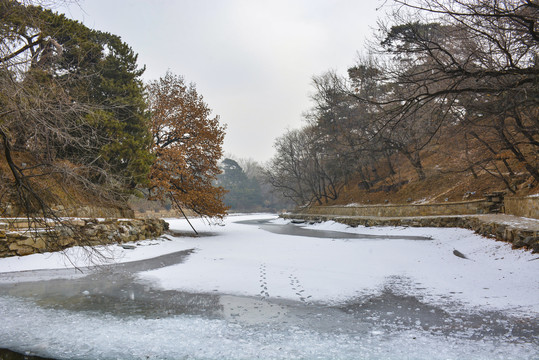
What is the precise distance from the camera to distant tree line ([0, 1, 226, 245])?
420cm

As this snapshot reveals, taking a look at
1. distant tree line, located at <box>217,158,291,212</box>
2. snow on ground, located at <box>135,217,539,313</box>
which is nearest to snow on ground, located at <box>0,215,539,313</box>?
snow on ground, located at <box>135,217,539,313</box>

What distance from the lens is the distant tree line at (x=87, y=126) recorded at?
420 cm

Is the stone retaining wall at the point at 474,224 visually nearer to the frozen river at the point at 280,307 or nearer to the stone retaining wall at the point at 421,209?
the frozen river at the point at 280,307

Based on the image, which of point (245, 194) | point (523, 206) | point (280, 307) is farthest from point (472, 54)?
point (245, 194)

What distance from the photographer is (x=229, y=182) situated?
77.2 meters

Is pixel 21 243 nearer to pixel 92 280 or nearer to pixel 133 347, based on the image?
pixel 92 280

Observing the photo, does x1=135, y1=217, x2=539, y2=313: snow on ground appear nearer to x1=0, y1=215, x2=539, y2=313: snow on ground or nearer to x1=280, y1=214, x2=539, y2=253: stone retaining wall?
x1=0, y1=215, x2=539, y2=313: snow on ground

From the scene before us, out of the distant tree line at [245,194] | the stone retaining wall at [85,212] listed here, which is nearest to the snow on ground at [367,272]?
the stone retaining wall at [85,212]

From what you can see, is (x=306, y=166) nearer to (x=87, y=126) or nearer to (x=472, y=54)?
(x=87, y=126)

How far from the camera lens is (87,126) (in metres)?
9.48

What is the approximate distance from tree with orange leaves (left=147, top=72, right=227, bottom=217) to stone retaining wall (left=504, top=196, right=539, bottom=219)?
→ 13.6 meters

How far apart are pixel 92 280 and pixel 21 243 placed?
3.38 m

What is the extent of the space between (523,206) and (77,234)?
13.5m

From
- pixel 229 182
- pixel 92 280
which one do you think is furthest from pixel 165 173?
pixel 229 182
